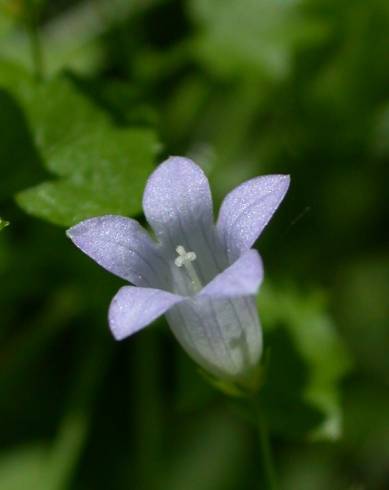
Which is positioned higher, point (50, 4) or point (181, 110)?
point (50, 4)

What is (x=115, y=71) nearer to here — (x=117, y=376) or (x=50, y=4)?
(x=50, y=4)

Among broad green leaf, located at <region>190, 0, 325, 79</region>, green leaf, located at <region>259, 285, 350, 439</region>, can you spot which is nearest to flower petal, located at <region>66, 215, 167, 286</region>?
green leaf, located at <region>259, 285, 350, 439</region>

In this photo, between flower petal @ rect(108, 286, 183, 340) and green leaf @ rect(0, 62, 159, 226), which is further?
green leaf @ rect(0, 62, 159, 226)

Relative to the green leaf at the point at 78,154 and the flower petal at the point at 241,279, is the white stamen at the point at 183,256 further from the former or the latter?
the flower petal at the point at 241,279

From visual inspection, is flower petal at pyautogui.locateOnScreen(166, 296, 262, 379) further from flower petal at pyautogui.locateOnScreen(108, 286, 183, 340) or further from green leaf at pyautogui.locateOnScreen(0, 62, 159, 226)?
green leaf at pyautogui.locateOnScreen(0, 62, 159, 226)

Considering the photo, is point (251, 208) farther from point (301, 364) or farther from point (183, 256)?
point (301, 364)

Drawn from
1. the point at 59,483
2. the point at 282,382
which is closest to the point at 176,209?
the point at 282,382
